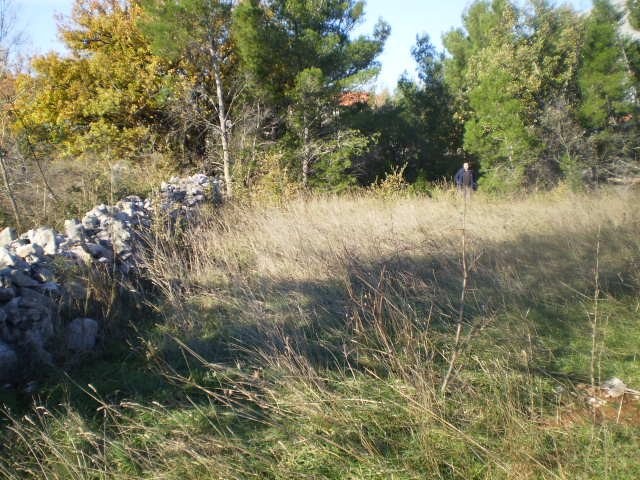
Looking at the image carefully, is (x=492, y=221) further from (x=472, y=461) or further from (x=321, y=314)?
(x=472, y=461)

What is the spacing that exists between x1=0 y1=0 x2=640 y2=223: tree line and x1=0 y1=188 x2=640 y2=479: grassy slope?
22.7 feet

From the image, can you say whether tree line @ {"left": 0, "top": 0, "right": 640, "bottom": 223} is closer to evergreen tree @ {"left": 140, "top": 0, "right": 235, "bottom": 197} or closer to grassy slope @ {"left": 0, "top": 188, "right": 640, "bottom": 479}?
evergreen tree @ {"left": 140, "top": 0, "right": 235, "bottom": 197}

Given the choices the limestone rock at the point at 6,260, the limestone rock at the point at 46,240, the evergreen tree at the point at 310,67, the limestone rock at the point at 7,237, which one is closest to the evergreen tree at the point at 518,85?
the evergreen tree at the point at 310,67

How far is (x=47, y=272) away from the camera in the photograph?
385 centimetres

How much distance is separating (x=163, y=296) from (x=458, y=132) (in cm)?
1611

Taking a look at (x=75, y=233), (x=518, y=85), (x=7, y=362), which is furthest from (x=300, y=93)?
(x=7, y=362)

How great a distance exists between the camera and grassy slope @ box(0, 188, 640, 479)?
212 cm

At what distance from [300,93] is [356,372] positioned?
35.2ft

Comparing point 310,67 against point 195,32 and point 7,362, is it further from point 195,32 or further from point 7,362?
point 7,362

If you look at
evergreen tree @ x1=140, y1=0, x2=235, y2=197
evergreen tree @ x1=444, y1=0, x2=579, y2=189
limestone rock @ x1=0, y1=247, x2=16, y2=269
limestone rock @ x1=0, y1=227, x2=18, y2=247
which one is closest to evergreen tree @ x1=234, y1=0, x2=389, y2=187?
evergreen tree @ x1=140, y1=0, x2=235, y2=197

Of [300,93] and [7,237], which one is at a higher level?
[300,93]

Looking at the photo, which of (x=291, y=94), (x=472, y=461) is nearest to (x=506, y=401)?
(x=472, y=461)

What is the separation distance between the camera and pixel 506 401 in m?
2.48

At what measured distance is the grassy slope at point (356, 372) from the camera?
2.12m
